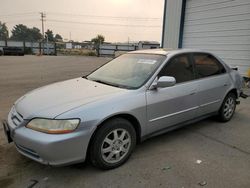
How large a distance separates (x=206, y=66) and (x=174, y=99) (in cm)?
120

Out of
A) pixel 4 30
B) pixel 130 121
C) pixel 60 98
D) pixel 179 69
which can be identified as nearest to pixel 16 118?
pixel 60 98

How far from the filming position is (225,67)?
4.50 meters

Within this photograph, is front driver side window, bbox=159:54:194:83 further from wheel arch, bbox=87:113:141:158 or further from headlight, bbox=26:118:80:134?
headlight, bbox=26:118:80:134

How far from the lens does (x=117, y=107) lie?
9.01ft

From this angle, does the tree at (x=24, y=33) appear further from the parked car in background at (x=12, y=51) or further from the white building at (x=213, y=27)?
the white building at (x=213, y=27)

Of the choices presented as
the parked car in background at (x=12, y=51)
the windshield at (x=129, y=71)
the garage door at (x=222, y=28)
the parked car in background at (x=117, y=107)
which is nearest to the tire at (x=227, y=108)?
the parked car in background at (x=117, y=107)

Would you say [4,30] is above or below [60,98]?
above

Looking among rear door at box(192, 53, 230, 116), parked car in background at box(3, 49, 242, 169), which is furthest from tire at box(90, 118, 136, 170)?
rear door at box(192, 53, 230, 116)

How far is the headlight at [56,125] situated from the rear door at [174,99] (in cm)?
110

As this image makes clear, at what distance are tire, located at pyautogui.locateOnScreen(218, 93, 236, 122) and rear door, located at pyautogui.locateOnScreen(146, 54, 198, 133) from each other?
38.7 inches

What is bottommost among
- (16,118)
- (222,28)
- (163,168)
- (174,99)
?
(163,168)

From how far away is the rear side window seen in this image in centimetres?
395

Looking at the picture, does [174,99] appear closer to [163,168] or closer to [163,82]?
[163,82]

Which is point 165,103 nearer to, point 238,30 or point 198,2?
point 238,30
